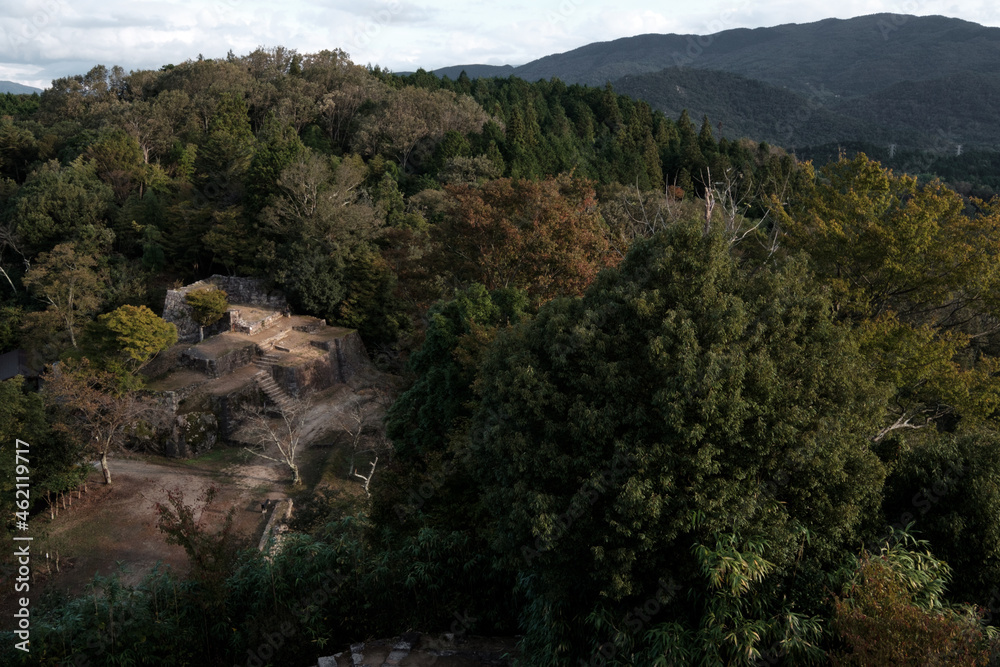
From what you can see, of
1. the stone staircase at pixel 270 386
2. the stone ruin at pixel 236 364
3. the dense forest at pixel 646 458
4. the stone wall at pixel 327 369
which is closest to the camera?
the dense forest at pixel 646 458

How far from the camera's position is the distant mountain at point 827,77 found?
77.9 m

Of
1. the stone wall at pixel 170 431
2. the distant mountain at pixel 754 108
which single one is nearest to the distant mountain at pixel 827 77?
the distant mountain at pixel 754 108

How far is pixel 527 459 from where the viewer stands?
7.94 meters

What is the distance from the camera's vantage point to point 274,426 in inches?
803

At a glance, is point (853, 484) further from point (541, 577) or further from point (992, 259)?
point (992, 259)

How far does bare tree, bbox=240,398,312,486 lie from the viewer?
19.1m

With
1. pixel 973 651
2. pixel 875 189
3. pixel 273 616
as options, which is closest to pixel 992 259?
pixel 875 189

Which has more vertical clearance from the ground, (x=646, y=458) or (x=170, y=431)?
(x=646, y=458)

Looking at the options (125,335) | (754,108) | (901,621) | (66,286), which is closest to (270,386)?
(125,335)

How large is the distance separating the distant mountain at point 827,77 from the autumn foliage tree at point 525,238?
66569mm

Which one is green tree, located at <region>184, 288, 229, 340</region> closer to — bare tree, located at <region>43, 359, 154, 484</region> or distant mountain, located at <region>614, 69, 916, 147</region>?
bare tree, located at <region>43, 359, 154, 484</region>

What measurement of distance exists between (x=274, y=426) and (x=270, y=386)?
1.68 metres

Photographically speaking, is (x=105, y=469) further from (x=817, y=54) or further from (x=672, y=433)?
(x=817, y=54)
